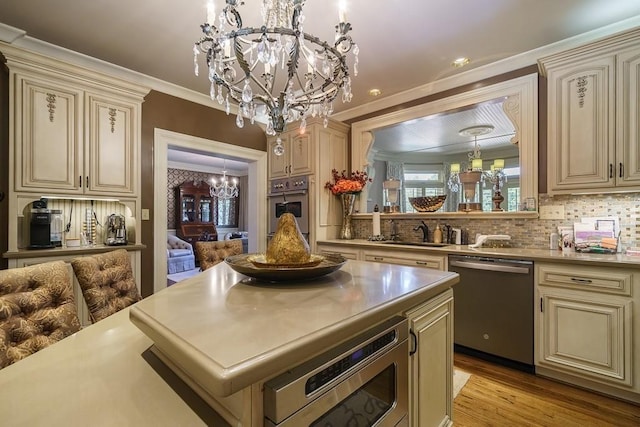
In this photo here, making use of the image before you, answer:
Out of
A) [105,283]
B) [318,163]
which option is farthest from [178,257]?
[105,283]

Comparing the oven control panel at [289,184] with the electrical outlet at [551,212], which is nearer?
the electrical outlet at [551,212]

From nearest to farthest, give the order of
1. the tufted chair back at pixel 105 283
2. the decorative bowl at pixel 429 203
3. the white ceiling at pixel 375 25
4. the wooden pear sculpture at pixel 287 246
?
1. the wooden pear sculpture at pixel 287 246
2. the tufted chair back at pixel 105 283
3. the white ceiling at pixel 375 25
4. the decorative bowl at pixel 429 203

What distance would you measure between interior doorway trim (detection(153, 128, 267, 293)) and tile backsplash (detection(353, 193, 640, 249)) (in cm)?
211

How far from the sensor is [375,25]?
2.24 meters

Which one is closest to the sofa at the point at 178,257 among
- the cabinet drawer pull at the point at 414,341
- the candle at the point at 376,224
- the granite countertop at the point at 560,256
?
the candle at the point at 376,224

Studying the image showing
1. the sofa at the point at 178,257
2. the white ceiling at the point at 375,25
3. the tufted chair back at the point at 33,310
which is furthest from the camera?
the sofa at the point at 178,257

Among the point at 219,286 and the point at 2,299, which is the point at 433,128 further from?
the point at 2,299

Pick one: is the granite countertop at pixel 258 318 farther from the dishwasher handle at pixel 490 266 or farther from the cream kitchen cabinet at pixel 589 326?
the cream kitchen cabinet at pixel 589 326

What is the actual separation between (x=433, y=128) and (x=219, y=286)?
12.9ft

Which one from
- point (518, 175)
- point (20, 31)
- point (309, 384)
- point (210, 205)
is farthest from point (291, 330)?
point (210, 205)

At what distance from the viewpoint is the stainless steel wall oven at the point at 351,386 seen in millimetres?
603

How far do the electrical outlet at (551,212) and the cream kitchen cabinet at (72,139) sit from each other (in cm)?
376

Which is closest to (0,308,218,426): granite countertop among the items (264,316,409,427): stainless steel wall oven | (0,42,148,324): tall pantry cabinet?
(264,316,409,427): stainless steel wall oven

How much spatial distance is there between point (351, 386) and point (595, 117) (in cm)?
265
